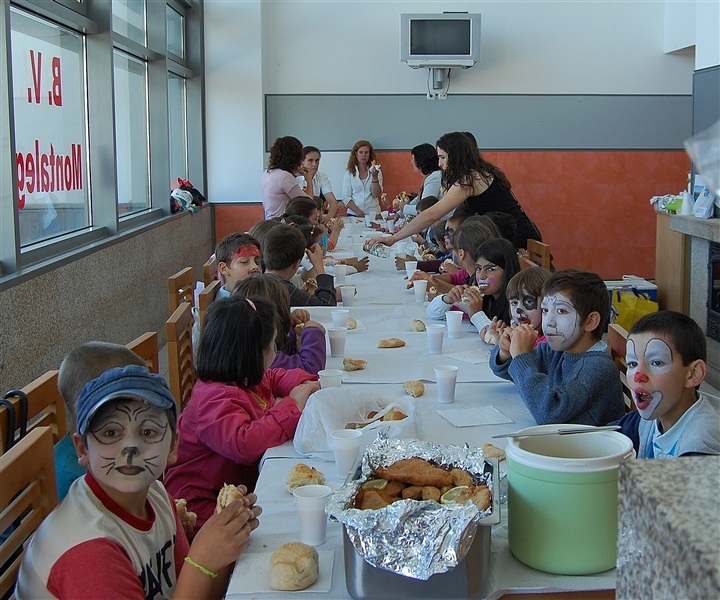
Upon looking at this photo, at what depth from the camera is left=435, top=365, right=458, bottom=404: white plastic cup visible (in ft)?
7.43

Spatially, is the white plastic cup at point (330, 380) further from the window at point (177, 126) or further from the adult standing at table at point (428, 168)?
the window at point (177, 126)

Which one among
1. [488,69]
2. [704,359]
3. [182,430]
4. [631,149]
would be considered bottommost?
[182,430]

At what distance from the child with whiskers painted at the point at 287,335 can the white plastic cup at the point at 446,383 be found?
0.51 meters

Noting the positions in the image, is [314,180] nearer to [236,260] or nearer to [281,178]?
[281,178]

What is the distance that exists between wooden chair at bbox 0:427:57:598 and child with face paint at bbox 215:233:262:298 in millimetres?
1950

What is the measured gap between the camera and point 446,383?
227 centimetres

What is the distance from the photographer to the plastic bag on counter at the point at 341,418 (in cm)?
184

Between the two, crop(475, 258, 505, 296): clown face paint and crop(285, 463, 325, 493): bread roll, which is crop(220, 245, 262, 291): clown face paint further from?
crop(285, 463, 325, 493): bread roll

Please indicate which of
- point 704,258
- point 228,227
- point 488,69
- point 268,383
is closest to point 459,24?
point 488,69

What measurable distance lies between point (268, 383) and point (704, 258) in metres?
4.03

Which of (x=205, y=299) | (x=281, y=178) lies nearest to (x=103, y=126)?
(x=281, y=178)

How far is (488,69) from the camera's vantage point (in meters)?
8.55

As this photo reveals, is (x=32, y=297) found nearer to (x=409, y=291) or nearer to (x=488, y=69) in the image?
(x=409, y=291)

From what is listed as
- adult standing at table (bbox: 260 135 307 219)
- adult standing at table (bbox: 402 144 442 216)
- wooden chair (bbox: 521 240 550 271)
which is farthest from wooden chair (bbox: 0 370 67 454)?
adult standing at table (bbox: 402 144 442 216)
